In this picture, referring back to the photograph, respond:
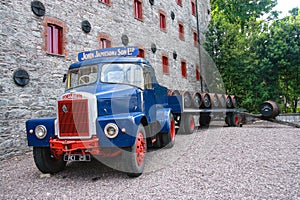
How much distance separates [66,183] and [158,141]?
9.69 ft

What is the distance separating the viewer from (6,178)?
501 cm

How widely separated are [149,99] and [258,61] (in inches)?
582

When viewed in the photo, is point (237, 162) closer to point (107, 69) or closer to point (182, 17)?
point (107, 69)

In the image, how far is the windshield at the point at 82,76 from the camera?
16.8 ft

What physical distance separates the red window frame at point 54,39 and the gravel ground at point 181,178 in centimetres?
437

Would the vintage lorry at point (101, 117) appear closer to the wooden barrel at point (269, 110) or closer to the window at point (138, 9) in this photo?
the wooden barrel at point (269, 110)

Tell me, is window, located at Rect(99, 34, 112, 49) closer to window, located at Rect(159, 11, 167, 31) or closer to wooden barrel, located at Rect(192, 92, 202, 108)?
wooden barrel, located at Rect(192, 92, 202, 108)

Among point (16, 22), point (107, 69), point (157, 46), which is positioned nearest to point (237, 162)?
point (107, 69)

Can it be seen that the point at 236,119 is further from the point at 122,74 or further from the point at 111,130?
the point at 111,130

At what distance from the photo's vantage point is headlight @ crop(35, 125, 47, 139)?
14.9 ft

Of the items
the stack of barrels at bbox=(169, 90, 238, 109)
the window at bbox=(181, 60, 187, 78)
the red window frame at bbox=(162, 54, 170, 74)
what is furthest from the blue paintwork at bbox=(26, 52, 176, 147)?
the window at bbox=(181, 60, 187, 78)

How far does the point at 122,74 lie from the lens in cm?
504

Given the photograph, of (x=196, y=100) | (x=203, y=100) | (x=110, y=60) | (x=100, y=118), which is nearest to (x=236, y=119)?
(x=203, y=100)

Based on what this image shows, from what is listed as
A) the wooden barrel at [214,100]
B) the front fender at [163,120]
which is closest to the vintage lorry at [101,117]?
the front fender at [163,120]
